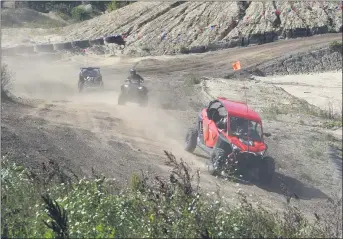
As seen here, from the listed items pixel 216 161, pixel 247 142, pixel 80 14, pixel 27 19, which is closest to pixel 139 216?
pixel 216 161

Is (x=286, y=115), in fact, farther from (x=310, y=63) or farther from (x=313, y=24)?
(x=313, y=24)

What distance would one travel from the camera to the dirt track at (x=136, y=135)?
1408cm

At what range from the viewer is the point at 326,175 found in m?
14.5

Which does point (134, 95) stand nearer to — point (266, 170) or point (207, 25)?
point (266, 170)

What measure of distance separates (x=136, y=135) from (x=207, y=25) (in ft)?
104

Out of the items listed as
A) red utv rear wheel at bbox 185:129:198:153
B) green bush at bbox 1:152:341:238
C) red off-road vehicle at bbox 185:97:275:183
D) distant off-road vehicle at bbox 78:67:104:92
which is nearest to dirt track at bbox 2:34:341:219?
red utv rear wheel at bbox 185:129:198:153

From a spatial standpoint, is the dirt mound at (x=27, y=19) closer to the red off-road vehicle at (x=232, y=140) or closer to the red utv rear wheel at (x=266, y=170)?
the red off-road vehicle at (x=232, y=140)

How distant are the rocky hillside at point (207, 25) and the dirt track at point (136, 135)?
15.7 feet

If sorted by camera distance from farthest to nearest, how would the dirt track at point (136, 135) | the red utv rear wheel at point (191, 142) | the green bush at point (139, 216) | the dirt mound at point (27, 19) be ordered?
the dirt mound at point (27, 19) < the red utv rear wheel at point (191, 142) < the dirt track at point (136, 135) < the green bush at point (139, 216)

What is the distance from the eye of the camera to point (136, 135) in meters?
19.7

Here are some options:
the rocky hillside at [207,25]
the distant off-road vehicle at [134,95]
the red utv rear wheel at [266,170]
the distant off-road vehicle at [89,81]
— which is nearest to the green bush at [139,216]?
the red utv rear wheel at [266,170]

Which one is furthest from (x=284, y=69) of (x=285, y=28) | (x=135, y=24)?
(x=135, y=24)

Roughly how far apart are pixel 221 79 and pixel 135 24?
68.3 ft

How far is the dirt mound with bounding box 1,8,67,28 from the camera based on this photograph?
58.8m
